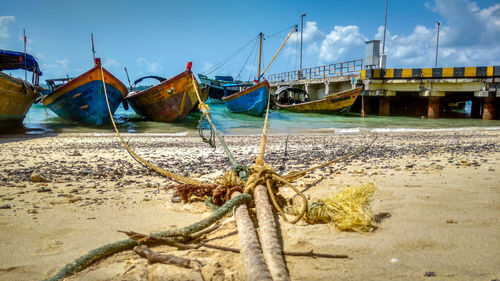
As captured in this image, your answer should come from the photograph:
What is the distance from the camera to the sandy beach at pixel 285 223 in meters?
1.80

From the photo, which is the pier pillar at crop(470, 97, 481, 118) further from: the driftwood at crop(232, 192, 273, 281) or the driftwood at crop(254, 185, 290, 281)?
the driftwood at crop(232, 192, 273, 281)

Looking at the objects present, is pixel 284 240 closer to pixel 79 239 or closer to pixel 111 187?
pixel 79 239

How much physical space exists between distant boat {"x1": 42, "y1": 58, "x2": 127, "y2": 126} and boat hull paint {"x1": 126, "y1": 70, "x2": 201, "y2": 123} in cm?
131

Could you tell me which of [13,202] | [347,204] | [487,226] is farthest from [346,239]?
[13,202]

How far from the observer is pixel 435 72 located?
1906cm

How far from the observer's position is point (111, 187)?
3.66 meters

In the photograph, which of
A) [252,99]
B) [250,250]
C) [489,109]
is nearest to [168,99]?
[252,99]

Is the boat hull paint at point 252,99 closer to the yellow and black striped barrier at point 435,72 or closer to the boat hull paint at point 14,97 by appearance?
the yellow and black striped barrier at point 435,72

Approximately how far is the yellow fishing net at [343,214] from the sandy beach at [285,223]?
0.07 metres

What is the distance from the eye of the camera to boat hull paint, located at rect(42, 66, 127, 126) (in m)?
11.9

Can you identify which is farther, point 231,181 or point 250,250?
point 231,181

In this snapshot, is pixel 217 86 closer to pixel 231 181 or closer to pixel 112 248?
pixel 231 181

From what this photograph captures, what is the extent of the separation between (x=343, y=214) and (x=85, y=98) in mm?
12491

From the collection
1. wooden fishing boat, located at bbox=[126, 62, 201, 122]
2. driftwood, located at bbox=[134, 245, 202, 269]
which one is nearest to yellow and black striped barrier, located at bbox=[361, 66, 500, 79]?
wooden fishing boat, located at bbox=[126, 62, 201, 122]
